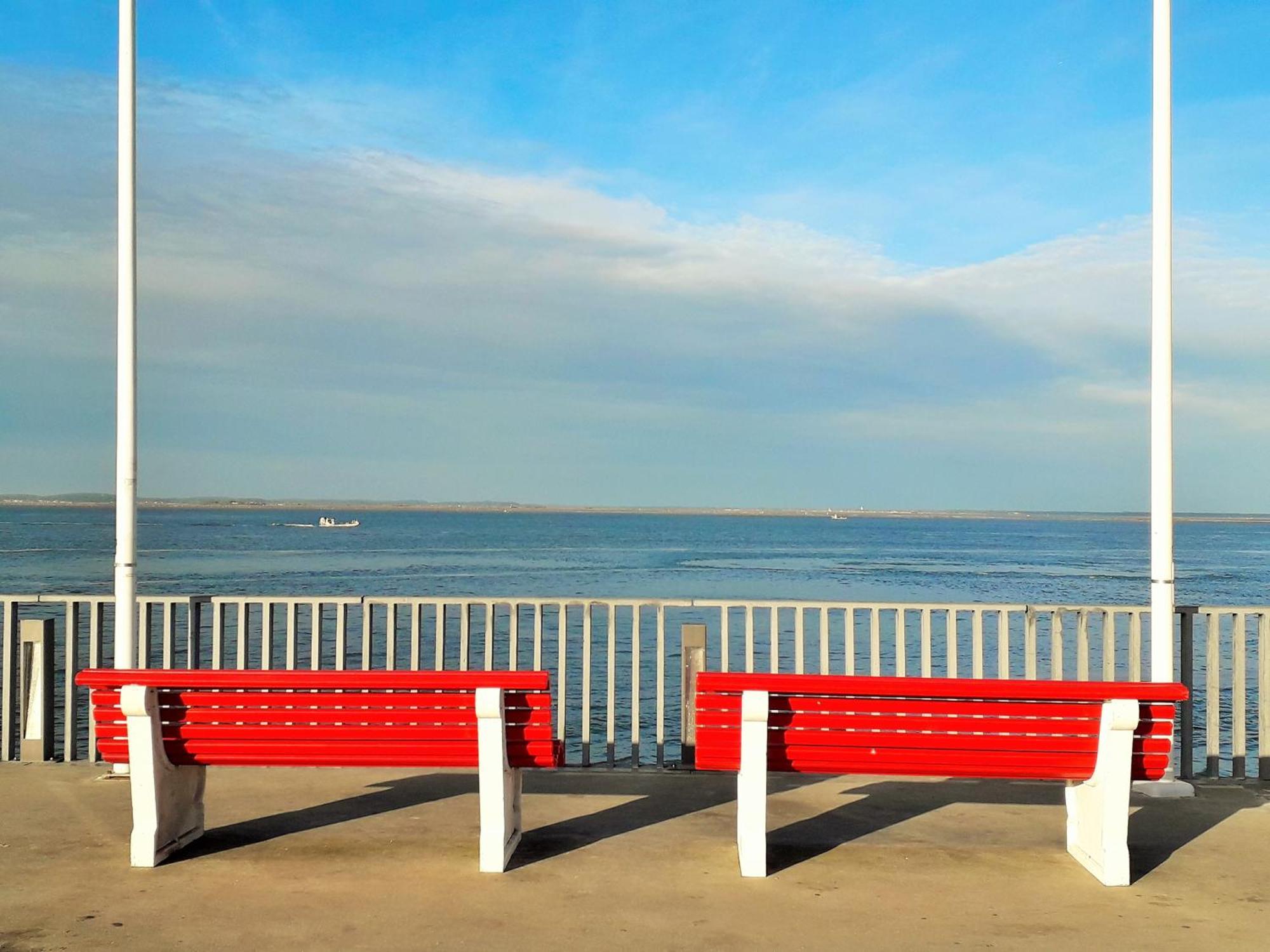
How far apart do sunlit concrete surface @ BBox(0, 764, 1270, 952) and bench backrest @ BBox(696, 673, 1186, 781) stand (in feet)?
1.62

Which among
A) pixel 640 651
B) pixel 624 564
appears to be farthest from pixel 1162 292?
pixel 624 564

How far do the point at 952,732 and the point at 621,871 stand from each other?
152cm

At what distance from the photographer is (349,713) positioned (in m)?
5.22

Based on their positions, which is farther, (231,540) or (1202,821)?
(231,540)

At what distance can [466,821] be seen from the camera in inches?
240

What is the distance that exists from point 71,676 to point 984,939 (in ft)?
13.3

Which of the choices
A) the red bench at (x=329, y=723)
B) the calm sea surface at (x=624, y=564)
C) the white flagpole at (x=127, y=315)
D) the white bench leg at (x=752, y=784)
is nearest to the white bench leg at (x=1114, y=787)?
the white bench leg at (x=752, y=784)

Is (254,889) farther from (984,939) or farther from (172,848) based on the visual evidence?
(984,939)

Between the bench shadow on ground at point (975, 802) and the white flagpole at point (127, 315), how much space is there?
394 centimetres

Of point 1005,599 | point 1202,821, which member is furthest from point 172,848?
point 1005,599

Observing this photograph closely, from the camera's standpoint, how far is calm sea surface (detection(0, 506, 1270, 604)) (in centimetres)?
4541

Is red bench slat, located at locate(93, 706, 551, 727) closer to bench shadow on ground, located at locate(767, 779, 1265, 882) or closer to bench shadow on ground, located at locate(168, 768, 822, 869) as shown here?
bench shadow on ground, located at locate(168, 768, 822, 869)

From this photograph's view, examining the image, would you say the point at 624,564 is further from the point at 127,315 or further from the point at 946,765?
the point at 946,765

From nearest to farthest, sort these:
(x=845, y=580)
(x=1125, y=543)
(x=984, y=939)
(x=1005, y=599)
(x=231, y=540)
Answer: (x=984, y=939)
(x=1005, y=599)
(x=845, y=580)
(x=231, y=540)
(x=1125, y=543)
